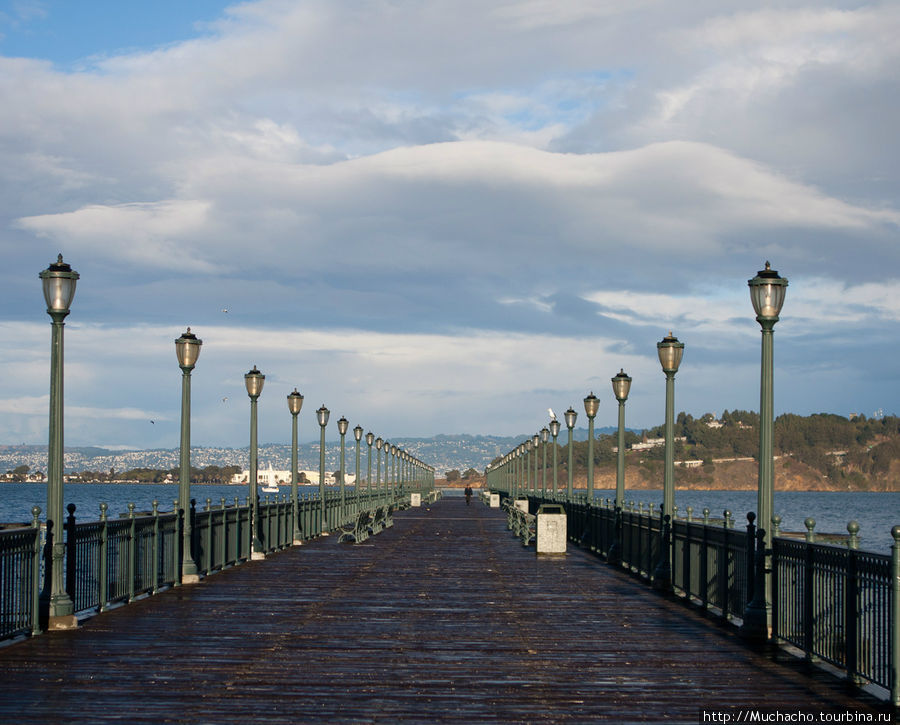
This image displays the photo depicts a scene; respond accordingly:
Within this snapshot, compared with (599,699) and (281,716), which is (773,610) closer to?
(599,699)

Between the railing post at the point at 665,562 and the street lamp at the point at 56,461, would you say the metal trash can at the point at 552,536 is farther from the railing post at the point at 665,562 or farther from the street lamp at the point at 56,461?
the street lamp at the point at 56,461

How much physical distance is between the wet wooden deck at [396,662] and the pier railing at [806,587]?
407 millimetres

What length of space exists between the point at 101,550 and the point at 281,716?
24.7 feet

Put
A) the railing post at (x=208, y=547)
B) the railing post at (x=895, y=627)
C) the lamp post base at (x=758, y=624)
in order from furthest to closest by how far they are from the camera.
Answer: the railing post at (x=208, y=547) → the lamp post base at (x=758, y=624) → the railing post at (x=895, y=627)

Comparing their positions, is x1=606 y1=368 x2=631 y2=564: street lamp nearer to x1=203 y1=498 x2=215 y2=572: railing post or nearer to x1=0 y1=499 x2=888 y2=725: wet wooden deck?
x1=0 y1=499 x2=888 y2=725: wet wooden deck

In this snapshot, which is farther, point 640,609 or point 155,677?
point 640,609

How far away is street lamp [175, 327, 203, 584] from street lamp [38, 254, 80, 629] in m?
5.45

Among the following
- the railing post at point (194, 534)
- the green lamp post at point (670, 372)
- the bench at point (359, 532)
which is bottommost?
the bench at point (359, 532)

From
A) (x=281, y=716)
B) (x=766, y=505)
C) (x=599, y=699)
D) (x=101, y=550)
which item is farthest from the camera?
(x=101, y=550)

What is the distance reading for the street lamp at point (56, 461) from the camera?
14.3 meters

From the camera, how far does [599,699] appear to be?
10.1 meters

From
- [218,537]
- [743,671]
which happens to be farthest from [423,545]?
[743,671]

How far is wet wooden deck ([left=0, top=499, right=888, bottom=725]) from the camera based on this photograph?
9664mm

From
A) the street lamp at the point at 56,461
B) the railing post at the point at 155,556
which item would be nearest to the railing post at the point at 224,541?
the railing post at the point at 155,556
